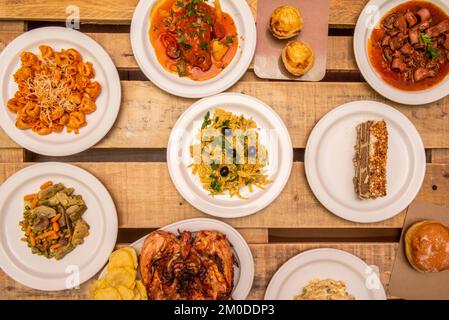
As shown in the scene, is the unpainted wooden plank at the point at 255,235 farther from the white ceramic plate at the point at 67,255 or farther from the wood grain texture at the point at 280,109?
the white ceramic plate at the point at 67,255

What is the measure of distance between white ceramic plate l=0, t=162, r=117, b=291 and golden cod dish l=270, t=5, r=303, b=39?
5.46 feet

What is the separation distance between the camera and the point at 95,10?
274 centimetres

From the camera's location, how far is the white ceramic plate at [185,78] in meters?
2.65

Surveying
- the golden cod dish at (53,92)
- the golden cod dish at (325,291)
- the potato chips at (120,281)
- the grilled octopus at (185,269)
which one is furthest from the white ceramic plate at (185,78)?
the golden cod dish at (325,291)

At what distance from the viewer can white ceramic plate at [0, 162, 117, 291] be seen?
2615mm

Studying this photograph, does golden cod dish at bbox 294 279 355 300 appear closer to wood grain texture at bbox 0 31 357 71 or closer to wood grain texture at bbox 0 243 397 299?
wood grain texture at bbox 0 243 397 299

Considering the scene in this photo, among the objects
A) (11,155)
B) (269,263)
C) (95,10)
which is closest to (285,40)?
(95,10)

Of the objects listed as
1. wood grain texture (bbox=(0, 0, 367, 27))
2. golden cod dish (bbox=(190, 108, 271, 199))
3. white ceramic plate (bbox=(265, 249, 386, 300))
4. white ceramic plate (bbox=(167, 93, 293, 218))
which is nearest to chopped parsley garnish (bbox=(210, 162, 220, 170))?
golden cod dish (bbox=(190, 108, 271, 199))

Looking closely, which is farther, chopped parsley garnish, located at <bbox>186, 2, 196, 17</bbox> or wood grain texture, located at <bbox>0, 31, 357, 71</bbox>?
wood grain texture, located at <bbox>0, 31, 357, 71</bbox>

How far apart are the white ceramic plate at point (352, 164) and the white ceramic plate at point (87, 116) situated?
1462mm

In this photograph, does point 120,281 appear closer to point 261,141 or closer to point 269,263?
point 269,263

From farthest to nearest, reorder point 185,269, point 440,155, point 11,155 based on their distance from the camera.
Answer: point 440,155 < point 11,155 < point 185,269

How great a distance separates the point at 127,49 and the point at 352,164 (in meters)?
1.87

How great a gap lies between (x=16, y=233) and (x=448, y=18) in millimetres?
3473
